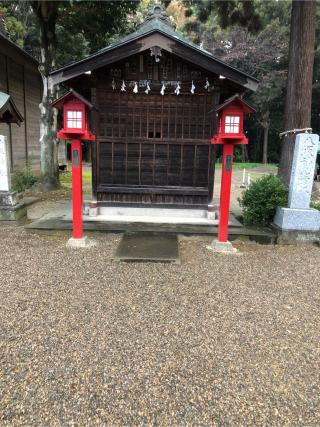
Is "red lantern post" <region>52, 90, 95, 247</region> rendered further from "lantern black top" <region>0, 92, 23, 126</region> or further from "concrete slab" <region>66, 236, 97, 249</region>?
"lantern black top" <region>0, 92, 23, 126</region>

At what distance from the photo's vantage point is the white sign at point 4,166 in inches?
266

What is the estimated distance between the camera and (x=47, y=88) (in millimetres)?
10641

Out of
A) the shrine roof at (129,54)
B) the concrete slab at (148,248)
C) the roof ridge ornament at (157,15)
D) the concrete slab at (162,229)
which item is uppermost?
the roof ridge ornament at (157,15)

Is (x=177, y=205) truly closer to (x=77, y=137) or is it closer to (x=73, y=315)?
(x=77, y=137)

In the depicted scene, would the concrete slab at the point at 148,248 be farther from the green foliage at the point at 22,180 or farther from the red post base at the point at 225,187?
the green foliage at the point at 22,180

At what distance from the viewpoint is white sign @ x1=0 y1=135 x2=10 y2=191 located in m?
6.75

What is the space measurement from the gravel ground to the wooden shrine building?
2.92 m

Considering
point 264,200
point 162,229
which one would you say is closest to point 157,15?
point 264,200

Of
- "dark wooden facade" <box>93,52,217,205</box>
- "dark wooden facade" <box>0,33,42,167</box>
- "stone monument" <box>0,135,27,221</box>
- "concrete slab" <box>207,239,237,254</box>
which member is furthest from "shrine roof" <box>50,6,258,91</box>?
"dark wooden facade" <box>0,33,42,167</box>

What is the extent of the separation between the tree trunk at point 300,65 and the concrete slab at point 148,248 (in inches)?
194

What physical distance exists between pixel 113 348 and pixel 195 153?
547cm

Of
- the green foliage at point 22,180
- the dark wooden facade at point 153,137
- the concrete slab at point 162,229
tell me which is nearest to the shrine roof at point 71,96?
the dark wooden facade at point 153,137

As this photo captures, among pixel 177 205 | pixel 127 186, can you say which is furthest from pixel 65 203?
pixel 177 205

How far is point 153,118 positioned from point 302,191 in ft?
12.2
